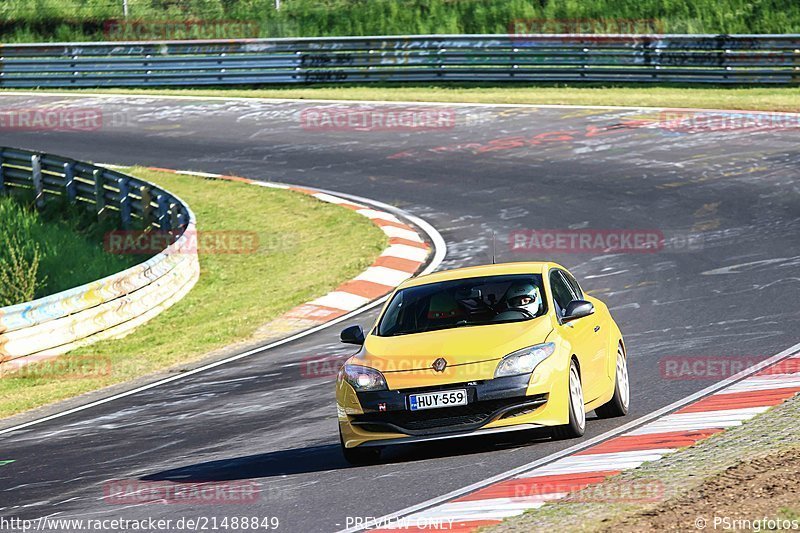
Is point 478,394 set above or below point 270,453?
above

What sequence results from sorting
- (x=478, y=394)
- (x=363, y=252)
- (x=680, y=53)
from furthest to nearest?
1. (x=680, y=53)
2. (x=363, y=252)
3. (x=478, y=394)

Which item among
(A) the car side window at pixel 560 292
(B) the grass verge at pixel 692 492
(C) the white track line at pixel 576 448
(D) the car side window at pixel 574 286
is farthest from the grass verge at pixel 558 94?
(B) the grass verge at pixel 692 492

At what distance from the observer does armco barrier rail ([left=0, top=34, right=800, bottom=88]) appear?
30000 mm

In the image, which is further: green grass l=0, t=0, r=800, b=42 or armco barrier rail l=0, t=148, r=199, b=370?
green grass l=0, t=0, r=800, b=42

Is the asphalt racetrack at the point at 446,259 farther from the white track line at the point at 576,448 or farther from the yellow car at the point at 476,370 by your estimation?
the yellow car at the point at 476,370

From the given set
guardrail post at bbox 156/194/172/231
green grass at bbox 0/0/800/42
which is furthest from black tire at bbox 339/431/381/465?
green grass at bbox 0/0/800/42

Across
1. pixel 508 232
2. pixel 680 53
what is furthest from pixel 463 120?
pixel 508 232

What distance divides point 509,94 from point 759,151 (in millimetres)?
9494

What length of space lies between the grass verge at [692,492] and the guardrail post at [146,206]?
15411 mm

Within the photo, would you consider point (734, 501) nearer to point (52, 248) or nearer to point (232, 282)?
point (232, 282)

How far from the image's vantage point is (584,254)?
17.4 meters

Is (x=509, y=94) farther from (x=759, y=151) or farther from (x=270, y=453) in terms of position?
(x=270, y=453)

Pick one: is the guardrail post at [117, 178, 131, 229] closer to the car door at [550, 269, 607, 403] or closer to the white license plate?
the car door at [550, 269, 607, 403]

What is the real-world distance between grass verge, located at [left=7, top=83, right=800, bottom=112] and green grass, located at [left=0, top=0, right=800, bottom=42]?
4.40 metres
